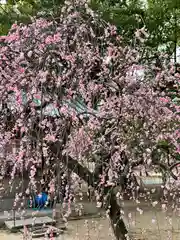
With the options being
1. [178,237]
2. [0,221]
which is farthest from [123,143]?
[0,221]

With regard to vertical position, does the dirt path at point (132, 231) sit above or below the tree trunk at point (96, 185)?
below

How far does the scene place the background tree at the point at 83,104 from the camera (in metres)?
2.45

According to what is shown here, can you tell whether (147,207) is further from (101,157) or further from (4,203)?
(101,157)

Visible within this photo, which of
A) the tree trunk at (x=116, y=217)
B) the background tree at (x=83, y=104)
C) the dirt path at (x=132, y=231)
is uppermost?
the background tree at (x=83, y=104)

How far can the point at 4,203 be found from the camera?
7.04 metres

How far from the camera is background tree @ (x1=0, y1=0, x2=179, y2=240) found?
96.4 inches

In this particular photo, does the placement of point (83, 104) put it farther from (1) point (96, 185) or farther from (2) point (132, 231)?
(2) point (132, 231)

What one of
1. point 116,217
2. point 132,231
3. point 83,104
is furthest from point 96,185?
point 132,231

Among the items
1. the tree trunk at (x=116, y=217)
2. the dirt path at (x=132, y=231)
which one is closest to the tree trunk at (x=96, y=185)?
the tree trunk at (x=116, y=217)

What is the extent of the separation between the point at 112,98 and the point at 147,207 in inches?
221

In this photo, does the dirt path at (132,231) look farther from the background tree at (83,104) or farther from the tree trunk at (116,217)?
the background tree at (83,104)

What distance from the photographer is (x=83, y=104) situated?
9.00ft

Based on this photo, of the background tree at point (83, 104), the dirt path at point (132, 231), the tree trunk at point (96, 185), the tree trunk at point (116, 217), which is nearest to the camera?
the background tree at point (83, 104)

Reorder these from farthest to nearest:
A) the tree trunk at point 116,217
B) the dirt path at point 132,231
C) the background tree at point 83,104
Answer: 1. the dirt path at point 132,231
2. the tree trunk at point 116,217
3. the background tree at point 83,104
